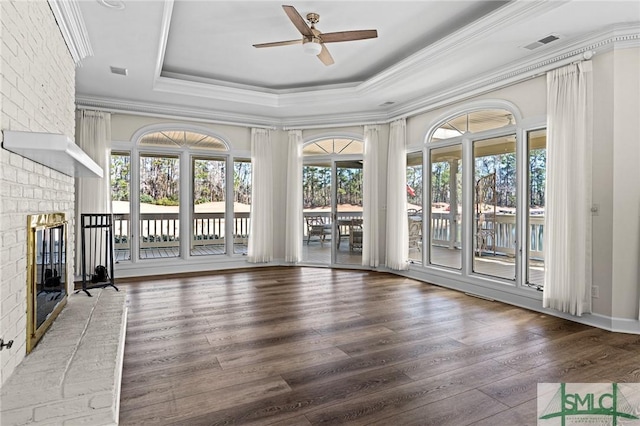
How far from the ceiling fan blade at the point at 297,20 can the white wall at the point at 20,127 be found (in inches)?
74.3

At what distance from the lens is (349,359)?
9.90 feet

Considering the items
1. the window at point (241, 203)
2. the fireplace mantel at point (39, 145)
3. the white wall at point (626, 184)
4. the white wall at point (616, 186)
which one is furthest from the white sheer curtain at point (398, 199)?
the fireplace mantel at point (39, 145)

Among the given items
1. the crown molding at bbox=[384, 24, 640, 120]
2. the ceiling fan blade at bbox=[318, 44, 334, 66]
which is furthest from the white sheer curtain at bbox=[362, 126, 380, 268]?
the ceiling fan blade at bbox=[318, 44, 334, 66]

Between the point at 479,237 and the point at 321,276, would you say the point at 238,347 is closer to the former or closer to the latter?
the point at 321,276

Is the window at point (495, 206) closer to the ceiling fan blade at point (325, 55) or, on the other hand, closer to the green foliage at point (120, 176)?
the ceiling fan blade at point (325, 55)

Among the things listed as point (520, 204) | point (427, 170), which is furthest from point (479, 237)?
point (427, 170)

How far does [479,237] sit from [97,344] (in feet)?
16.1

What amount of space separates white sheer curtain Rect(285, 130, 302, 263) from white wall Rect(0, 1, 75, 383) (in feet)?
15.2

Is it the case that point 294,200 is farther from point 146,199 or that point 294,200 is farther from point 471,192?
point 471,192

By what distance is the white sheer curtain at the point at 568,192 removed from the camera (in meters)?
3.91

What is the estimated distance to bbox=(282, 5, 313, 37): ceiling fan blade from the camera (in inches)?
129

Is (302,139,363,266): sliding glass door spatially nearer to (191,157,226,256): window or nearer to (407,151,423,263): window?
(407,151,423,263): window

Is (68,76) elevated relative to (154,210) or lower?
elevated

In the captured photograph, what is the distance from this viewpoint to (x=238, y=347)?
3.26 meters
